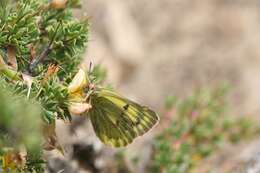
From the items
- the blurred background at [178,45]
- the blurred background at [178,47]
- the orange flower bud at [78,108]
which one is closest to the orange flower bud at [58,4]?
the orange flower bud at [78,108]

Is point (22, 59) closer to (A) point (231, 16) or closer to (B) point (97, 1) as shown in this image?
(B) point (97, 1)

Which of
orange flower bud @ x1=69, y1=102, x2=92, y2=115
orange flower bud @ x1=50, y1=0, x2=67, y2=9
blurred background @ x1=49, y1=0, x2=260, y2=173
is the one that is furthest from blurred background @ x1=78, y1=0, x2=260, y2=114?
orange flower bud @ x1=69, y1=102, x2=92, y2=115

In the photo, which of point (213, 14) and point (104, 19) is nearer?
point (104, 19)

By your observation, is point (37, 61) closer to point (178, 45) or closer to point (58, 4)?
point (58, 4)

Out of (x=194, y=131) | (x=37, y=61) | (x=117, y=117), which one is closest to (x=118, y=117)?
(x=117, y=117)

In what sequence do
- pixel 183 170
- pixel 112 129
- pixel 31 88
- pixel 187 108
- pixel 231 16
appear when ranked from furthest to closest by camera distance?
pixel 231 16, pixel 187 108, pixel 183 170, pixel 112 129, pixel 31 88

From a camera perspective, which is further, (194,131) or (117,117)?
(194,131)

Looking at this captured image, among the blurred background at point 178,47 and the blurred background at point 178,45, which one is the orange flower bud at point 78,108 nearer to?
the blurred background at point 178,47

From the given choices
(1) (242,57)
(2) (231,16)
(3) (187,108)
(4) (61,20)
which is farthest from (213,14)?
(4) (61,20)
